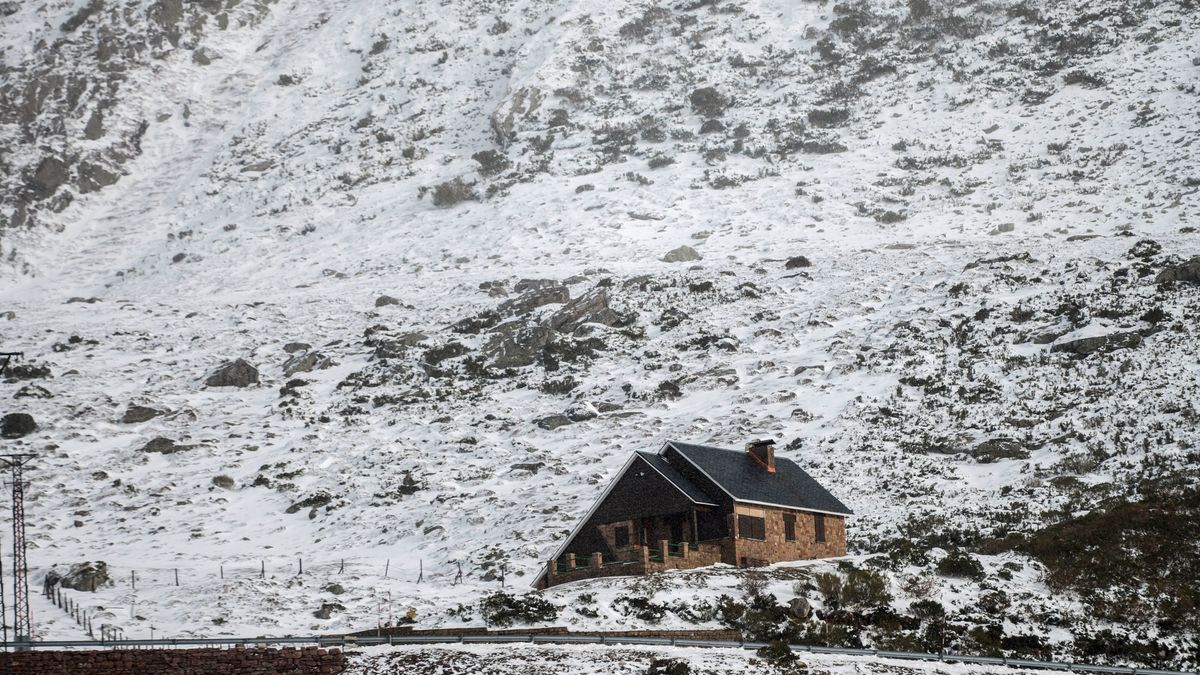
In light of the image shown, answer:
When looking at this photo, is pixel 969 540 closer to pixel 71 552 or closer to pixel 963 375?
pixel 963 375

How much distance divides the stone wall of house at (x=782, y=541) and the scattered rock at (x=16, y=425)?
43.7 m

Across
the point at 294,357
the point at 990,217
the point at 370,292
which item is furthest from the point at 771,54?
the point at 294,357

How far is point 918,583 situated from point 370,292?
61.8 meters

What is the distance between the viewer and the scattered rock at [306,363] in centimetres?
7938

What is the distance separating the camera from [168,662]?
27.6 metres

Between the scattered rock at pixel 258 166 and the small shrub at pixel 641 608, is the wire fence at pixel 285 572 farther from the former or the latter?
the scattered rock at pixel 258 166

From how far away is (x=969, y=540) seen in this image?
4631 cm

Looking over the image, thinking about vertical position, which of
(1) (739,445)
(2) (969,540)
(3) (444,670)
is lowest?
(3) (444,670)

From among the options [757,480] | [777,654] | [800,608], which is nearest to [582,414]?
[757,480]

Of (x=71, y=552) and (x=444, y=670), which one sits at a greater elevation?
(x=71, y=552)

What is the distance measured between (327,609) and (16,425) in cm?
3270

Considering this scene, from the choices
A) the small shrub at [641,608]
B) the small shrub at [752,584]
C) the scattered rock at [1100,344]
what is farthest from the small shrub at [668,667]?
the scattered rock at [1100,344]

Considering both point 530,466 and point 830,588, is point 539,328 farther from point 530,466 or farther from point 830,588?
point 830,588

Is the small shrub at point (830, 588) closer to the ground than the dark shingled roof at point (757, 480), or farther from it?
closer to the ground
